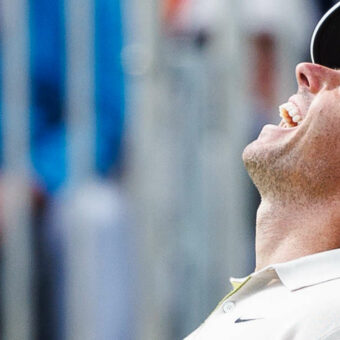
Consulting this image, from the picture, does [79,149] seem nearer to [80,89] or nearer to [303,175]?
[80,89]

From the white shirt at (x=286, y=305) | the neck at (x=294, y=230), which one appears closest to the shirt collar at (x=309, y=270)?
the white shirt at (x=286, y=305)

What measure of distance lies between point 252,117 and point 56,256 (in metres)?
0.82

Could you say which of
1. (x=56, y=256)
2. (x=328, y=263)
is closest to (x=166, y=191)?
(x=56, y=256)

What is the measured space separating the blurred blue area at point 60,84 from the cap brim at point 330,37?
141 centimetres

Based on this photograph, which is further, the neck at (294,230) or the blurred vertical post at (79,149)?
the blurred vertical post at (79,149)

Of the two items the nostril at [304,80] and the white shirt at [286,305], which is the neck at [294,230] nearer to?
the white shirt at [286,305]

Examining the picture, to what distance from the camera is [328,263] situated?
210cm

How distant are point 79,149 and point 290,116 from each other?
1.30 metres

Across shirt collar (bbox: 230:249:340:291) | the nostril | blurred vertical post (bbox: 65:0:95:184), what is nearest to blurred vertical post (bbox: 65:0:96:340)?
blurred vertical post (bbox: 65:0:95:184)

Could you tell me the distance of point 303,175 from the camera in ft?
7.66

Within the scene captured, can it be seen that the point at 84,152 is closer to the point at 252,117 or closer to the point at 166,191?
the point at 166,191

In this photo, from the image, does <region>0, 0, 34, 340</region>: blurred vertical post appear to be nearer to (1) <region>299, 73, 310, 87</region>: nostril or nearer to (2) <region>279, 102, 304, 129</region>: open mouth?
(2) <region>279, 102, 304, 129</region>: open mouth

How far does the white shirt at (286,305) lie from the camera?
189cm

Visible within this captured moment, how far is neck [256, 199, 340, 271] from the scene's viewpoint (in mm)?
2279
